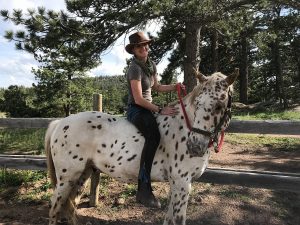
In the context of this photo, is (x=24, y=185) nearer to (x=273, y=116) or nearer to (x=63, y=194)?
(x=63, y=194)

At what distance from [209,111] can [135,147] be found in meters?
1.04

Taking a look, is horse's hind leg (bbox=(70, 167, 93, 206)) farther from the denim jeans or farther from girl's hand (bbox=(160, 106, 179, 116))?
girl's hand (bbox=(160, 106, 179, 116))

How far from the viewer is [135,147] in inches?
164

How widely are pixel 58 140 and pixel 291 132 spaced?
290cm

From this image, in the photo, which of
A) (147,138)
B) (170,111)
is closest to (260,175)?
(170,111)

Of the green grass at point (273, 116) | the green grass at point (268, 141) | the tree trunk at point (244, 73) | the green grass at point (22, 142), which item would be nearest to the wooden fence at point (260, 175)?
the green grass at point (268, 141)

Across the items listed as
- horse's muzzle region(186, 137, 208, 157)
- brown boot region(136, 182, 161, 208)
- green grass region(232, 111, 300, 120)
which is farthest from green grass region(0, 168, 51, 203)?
green grass region(232, 111, 300, 120)

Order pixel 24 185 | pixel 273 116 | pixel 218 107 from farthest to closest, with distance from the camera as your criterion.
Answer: pixel 273 116
pixel 24 185
pixel 218 107

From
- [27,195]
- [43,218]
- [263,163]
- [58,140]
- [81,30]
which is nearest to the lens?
[58,140]

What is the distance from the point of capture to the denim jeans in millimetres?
4004

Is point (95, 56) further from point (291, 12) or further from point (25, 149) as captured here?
point (291, 12)

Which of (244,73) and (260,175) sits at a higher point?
(244,73)

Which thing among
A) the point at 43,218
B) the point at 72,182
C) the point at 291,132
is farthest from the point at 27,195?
the point at 291,132

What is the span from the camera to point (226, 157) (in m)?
8.80
